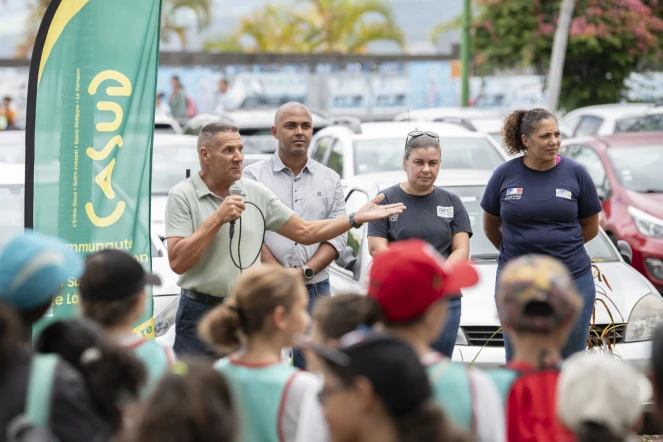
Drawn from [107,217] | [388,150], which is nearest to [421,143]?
[107,217]

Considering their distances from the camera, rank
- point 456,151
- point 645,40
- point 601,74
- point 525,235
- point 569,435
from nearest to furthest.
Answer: point 569,435 < point 525,235 < point 456,151 < point 645,40 < point 601,74

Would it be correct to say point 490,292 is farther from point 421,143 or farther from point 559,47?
point 559,47

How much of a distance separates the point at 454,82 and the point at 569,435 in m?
31.3

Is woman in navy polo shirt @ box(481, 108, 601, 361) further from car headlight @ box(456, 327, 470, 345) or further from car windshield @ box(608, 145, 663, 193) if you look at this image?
Answer: car windshield @ box(608, 145, 663, 193)

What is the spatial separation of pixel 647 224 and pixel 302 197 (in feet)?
16.6

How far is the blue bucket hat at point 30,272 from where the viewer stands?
3.30 m

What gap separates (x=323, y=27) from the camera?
50750 mm

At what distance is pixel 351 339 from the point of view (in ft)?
9.55

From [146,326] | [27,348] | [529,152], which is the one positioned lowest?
[146,326]

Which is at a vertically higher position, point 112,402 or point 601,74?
point 601,74

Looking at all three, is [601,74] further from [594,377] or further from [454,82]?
[594,377]

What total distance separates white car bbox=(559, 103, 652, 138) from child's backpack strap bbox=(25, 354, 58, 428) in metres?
14.5

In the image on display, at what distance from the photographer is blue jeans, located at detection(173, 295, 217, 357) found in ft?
18.7

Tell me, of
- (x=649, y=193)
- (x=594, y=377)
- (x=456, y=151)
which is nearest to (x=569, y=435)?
(x=594, y=377)
